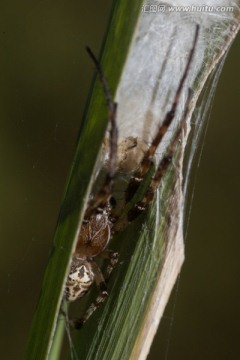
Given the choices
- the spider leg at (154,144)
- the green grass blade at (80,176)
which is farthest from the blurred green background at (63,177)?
the green grass blade at (80,176)

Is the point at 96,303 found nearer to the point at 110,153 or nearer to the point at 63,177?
the point at 110,153

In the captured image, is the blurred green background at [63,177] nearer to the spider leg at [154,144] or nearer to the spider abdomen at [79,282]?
the spider abdomen at [79,282]

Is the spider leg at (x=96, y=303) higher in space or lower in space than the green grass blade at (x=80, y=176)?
lower

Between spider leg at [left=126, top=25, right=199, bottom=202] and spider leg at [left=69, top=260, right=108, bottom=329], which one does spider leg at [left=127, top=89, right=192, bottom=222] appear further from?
spider leg at [left=69, top=260, right=108, bottom=329]

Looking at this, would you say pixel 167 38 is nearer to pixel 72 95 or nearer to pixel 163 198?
pixel 163 198

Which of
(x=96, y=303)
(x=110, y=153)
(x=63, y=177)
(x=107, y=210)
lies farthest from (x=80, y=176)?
(x=63, y=177)

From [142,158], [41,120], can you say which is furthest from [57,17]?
[142,158]

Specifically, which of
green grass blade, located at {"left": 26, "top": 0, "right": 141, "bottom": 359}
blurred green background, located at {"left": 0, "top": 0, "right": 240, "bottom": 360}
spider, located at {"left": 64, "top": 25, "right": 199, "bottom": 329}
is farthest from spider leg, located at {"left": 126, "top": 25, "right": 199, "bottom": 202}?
blurred green background, located at {"left": 0, "top": 0, "right": 240, "bottom": 360}
